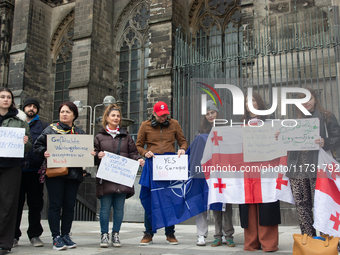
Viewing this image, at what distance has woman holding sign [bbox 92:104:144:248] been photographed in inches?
169

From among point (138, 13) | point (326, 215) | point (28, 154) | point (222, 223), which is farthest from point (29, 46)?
point (326, 215)

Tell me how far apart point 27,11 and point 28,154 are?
51.3ft

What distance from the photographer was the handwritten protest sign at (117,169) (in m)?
4.34

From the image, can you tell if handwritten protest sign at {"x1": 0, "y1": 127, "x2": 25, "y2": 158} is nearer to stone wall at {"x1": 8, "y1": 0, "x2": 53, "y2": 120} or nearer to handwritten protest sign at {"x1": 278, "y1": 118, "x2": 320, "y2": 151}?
handwritten protest sign at {"x1": 278, "y1": 118, "x2": 320, "y2": 151}

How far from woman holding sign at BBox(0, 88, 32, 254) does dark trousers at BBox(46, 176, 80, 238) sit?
38cm

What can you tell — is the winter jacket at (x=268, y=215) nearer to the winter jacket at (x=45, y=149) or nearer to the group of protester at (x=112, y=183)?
the group of protester at (x=112, y=183)

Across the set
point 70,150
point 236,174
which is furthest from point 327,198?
point 70,150

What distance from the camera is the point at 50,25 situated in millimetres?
18938

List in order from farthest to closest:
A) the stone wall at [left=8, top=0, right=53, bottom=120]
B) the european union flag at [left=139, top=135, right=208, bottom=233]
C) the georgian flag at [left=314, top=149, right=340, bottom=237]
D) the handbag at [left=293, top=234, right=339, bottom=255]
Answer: the stone wall at [left=8, top=0, right=53, bottom=120] → the european union flag at [left=139, top=135, right=208, bottom=233] → the georgian flag at [left=314, top=149, right=340, bottom=237] → the handbag at [left=293, top=234, right=339, bottom=255]

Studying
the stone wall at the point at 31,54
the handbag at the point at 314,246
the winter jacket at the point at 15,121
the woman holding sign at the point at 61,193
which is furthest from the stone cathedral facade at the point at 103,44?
the handbag at the point at 314,246

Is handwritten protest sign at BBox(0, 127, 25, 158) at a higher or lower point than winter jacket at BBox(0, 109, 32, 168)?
lower

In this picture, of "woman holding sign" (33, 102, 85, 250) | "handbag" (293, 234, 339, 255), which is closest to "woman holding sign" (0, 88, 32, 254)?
"woman holding sign" (33, 102, 85, 250)

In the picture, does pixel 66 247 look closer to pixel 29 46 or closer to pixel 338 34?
pixel 338 34

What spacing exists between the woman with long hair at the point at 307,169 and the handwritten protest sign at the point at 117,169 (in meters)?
1.91
